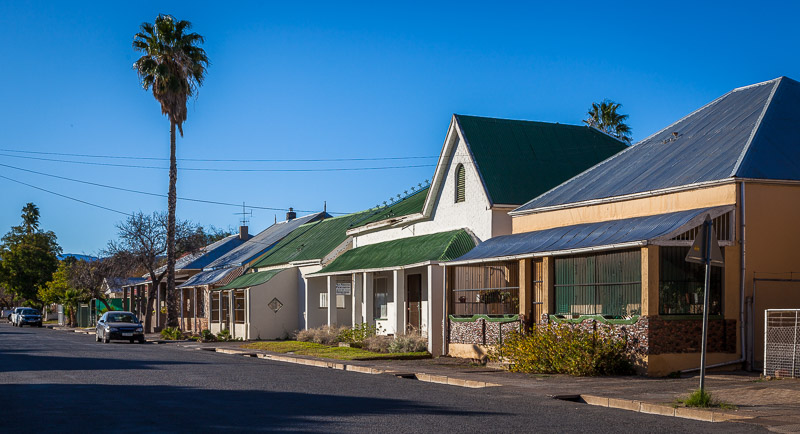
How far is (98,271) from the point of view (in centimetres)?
6431

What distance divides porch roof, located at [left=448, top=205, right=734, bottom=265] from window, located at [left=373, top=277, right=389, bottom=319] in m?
8.94

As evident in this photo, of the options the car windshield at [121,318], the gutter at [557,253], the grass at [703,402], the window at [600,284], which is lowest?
the car windshield at [121,318]

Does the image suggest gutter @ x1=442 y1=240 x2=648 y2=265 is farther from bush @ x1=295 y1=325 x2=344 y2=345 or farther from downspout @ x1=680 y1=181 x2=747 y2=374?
bush @ x1=295 y1=325 x2=344 y2=345

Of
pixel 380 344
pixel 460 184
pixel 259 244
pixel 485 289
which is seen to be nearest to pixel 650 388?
pixel 485 289

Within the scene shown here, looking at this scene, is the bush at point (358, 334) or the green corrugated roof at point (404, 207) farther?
the green corrugated roof at point (404, 207)

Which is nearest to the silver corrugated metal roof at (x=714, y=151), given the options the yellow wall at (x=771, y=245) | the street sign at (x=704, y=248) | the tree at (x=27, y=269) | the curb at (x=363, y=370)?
the yellow wall at (x=771, y=245)

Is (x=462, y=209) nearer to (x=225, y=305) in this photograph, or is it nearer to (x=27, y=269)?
(x=225, y=305)

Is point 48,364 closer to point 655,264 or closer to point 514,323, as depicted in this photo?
point 514,323

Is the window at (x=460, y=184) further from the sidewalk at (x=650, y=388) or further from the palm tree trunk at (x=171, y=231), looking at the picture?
the palm tree trunk at (x=171, y=231)

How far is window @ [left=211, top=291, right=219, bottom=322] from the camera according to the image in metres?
47.3

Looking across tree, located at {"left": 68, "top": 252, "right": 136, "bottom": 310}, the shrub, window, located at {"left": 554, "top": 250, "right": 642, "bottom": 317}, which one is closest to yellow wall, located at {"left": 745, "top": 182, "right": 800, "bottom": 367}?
window, located at {"left": 554, "top": 250, "right": 642, "bottom": 317}

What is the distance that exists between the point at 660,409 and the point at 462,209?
1551 centimetres

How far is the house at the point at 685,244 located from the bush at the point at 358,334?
8.20 meters

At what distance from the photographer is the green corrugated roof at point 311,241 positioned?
1577 inches
